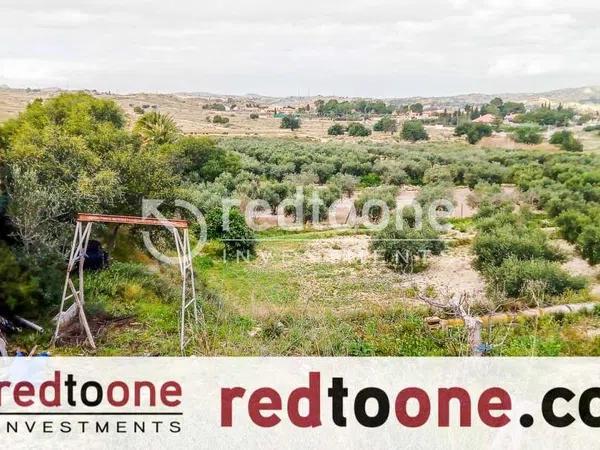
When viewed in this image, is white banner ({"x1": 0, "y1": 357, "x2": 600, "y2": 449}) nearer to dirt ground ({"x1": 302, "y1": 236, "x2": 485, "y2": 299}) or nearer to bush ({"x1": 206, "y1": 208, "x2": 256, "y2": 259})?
dirt ground ({"x1": 302, "y1": 236, "x2": 485, "y2": 299})

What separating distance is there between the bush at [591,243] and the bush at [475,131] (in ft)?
112

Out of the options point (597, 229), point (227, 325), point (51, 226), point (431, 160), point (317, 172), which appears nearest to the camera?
point (227, 325)

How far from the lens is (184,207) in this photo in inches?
527

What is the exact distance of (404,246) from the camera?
50.9 feet

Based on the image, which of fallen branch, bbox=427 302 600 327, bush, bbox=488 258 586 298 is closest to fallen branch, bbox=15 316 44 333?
fallen branch, bbox=427 302 600 327

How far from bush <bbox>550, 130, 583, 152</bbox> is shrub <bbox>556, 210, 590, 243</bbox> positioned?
87.2ft

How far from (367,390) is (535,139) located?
1713 inches

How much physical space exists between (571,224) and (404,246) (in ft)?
17.7

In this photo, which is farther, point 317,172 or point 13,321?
point 317,172

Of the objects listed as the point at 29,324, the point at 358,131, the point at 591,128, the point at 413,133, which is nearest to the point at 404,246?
the point at 29,324

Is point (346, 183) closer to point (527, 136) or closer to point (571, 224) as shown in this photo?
point (571, 224)

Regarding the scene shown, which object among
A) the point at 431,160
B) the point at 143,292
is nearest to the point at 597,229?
the point at 143,292

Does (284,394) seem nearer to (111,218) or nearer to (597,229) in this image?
(111,218)

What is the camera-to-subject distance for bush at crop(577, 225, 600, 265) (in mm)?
14555
